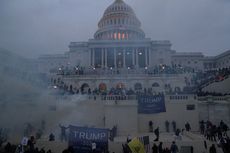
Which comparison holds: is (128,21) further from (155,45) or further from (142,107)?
(142,107)

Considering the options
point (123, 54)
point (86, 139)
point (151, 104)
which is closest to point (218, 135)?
point (151, 104)

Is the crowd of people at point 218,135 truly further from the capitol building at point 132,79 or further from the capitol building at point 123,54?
the capitol building at point 123,54

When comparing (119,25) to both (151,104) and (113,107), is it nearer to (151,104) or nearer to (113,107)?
(113,107)

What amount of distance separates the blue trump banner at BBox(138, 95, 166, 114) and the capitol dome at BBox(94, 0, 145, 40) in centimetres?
7740

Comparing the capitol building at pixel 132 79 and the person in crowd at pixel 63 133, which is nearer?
the person in crowd at pixel 63 133

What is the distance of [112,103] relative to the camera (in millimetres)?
31047

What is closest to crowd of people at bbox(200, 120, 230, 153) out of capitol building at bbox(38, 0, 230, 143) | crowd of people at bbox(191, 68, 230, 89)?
capitol building at bbox(38, 0, 230, 143)

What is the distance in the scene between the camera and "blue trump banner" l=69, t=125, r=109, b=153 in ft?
52.1

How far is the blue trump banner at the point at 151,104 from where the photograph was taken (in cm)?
2566

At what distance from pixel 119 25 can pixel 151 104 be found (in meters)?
83.5

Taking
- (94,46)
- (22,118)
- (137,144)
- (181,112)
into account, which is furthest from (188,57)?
(137,144)

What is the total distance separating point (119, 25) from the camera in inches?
4205

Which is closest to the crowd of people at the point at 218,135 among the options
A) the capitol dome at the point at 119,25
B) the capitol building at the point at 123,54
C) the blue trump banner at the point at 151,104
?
the blue trump banner at the point at 151,104

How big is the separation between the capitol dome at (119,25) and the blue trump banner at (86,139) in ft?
288
